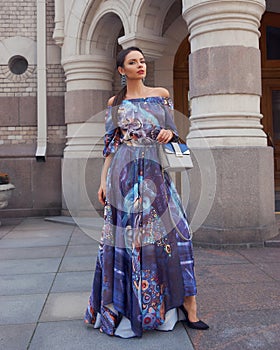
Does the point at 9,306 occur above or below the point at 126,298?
below

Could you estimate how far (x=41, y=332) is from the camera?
2.79m

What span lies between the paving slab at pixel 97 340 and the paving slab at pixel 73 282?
0.92 meters

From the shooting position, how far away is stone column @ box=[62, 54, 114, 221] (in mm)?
8266

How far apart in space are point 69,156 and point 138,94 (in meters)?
5.84

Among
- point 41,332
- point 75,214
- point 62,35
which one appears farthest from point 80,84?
point 41,332

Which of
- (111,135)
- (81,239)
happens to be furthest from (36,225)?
(111,135)

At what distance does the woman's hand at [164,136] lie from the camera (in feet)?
8.46

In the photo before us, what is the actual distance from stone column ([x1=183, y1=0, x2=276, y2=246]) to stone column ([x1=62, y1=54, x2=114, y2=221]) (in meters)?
3.12

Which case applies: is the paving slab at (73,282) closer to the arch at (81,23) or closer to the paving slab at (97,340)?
the paving slab at (97,340)

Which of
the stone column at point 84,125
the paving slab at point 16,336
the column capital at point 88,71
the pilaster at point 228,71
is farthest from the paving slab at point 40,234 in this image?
the paving slab at point 16,336

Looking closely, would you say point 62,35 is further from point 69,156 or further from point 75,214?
point 75,214

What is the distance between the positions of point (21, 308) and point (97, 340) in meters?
0.97

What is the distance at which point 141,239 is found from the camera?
2607 millimetres

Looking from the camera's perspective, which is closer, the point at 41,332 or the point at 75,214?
the point at 41,332
